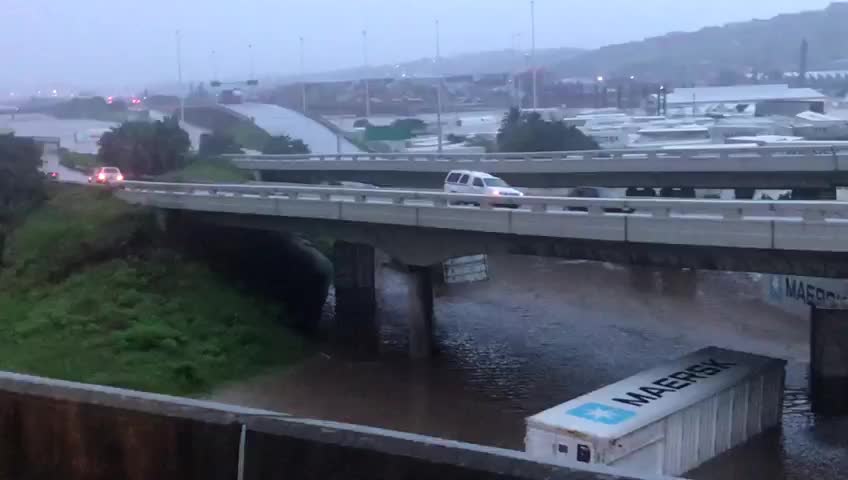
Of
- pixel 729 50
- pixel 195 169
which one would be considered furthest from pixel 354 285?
pixel 729 50

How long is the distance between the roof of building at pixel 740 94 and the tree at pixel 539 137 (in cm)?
644

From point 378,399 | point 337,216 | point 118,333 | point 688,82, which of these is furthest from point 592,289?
point 688,82

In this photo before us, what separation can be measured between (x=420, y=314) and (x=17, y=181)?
15126 millimetres

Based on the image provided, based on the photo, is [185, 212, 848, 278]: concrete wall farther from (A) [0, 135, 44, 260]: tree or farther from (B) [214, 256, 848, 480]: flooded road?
(A) [0, 135, 44, 260]: tree

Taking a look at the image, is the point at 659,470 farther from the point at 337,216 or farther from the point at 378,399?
the point at 337,216

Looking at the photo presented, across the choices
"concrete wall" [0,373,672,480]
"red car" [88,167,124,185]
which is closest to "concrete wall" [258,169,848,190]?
"red car" [88,167,124,185]

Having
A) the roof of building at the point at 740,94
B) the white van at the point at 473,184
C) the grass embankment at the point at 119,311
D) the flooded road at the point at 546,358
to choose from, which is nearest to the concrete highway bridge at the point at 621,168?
the flooded road at the point at 546,358

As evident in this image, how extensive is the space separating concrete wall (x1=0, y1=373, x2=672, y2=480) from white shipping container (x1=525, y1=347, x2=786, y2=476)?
7.37m

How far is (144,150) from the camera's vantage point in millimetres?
42688

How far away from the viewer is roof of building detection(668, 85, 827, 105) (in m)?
41.8

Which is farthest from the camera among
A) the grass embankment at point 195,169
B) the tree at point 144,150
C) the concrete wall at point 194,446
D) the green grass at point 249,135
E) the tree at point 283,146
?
the green grass at point 249,135

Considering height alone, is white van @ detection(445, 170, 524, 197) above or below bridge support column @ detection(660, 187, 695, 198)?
above

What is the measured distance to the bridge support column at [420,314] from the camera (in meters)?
23.5

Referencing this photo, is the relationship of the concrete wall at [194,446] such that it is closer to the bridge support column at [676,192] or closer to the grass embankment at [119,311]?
the grass embankment at [119,311]
